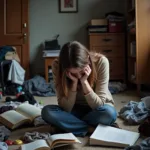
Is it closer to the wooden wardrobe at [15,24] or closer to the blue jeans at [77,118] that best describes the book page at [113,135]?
the blue jeans at [77,118]

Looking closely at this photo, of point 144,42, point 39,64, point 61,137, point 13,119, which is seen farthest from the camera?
point 39,64

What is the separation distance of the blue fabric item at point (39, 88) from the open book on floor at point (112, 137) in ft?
5.78

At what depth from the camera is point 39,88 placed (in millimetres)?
3447

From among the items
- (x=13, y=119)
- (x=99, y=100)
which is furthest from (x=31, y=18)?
(x=99, y=100)

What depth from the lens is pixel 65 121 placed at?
5.67ft

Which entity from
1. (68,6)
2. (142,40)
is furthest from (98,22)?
(142,40)

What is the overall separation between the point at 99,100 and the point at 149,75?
1.74 metres

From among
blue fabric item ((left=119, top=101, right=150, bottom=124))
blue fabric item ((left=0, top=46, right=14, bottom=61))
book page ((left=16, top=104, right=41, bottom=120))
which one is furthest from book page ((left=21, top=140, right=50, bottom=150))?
blue fabric item ((left=0, top=46, right=14, bottom=61))

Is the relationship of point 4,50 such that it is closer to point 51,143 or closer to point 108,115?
point 108,115

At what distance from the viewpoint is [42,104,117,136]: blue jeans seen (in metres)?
1.73

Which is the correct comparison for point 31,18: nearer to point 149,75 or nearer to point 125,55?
point 125,55

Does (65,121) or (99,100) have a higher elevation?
(99,100)

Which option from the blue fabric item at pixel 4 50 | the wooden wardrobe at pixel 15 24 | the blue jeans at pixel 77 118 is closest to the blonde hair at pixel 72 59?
the blue jeans at pixel 77 118

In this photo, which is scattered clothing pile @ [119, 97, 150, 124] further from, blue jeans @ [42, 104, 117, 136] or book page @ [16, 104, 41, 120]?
book page @ [16, 104, 41, 120]
